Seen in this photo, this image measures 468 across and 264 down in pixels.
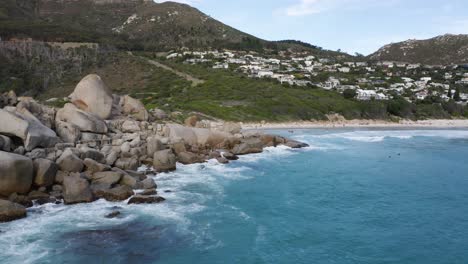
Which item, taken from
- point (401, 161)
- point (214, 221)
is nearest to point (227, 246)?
point (214, 221)

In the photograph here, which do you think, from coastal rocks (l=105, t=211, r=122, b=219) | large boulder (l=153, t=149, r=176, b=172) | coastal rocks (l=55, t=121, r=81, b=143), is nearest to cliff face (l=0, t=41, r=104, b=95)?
coastal rocks (l=55, t=121, r=81, b=143)

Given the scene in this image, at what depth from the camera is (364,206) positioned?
2556 centimetres

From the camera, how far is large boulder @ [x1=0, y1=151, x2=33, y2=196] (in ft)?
73.0

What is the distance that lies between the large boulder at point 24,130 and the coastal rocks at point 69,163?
2.24 m

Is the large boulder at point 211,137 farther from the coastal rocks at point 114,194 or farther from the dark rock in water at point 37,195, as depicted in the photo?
the dark rock in water at point 37,195

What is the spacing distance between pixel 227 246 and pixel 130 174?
39.2 feet

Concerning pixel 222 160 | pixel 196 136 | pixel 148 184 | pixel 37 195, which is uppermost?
pixel 196 136

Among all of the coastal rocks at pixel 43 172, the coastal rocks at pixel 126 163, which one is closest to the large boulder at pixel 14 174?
the coastal rocks at pixel 43 172

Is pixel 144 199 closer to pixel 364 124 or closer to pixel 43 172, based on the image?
pixel 43 172

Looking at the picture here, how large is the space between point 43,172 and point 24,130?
4209 millimetres

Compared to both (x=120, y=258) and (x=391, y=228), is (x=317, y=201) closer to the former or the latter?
(x=391, y=228)

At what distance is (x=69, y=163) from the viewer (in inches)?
1038

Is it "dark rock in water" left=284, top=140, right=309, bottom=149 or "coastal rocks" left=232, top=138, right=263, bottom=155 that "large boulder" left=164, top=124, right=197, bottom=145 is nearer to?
"coastal rocks" left=232, top=138, right=263, bottom=155

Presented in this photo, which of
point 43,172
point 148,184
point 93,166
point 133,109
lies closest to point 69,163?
point 93,166
